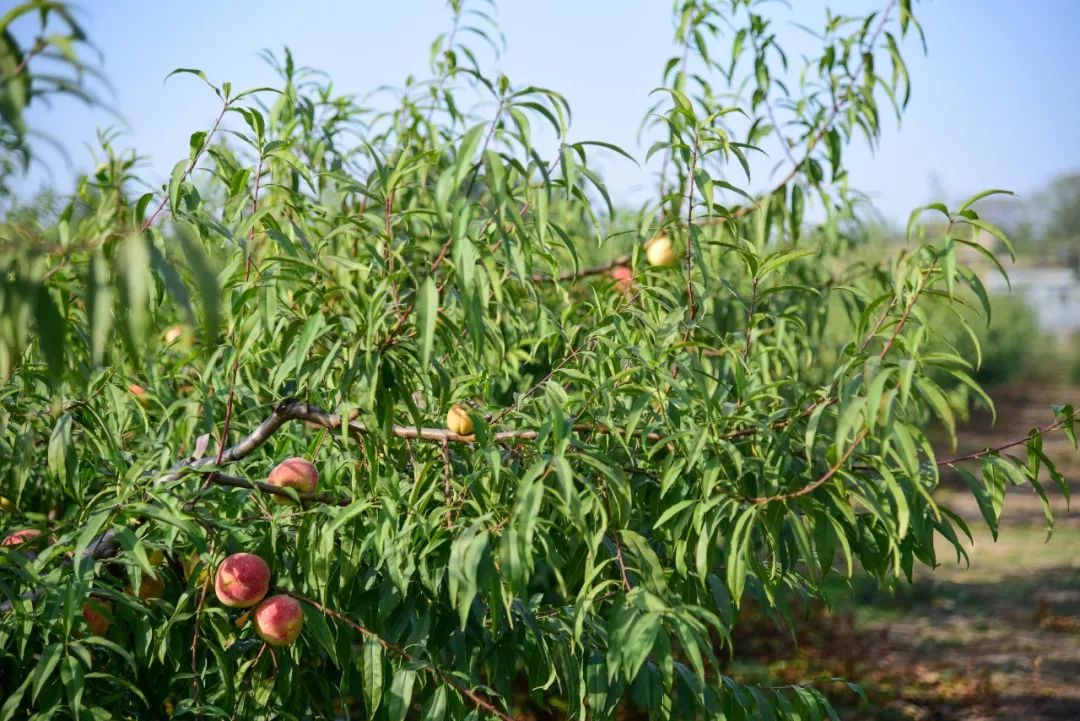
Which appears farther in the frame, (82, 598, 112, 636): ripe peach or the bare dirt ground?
→ the bare dirt ground

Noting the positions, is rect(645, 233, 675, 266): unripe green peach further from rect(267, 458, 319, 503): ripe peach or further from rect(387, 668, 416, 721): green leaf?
rect(387, 668, 416, 721): green leaf

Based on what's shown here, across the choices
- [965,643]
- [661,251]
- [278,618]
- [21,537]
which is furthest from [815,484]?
[965,643]

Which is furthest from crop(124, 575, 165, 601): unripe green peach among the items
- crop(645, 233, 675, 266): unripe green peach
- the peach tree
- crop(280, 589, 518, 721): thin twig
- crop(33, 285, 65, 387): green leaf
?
crop(645, 233, 675, 266): unripe green peach

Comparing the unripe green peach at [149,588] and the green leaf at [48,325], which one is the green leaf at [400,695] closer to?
the unripe green peach at [149,588]

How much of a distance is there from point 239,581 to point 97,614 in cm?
23

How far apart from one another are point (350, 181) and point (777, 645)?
3.50 m

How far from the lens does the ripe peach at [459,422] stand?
49.3 inches

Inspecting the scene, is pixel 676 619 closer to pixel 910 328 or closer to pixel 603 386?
pixel 603 386

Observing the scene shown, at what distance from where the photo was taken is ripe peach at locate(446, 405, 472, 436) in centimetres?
125

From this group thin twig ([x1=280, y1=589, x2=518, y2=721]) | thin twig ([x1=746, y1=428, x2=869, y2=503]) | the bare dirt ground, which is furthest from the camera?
the bare dirt ground

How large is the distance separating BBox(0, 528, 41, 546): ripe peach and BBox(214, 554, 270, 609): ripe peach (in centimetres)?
28

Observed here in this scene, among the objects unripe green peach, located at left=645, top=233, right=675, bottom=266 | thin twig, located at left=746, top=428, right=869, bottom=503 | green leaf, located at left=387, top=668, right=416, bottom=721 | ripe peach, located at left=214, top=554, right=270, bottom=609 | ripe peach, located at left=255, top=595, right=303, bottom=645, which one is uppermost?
unripe green peach, located at left=645, top=233, right=675, bottom=266

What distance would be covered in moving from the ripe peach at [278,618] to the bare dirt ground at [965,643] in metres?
1.87

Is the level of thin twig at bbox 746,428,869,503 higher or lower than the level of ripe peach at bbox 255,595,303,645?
higher
